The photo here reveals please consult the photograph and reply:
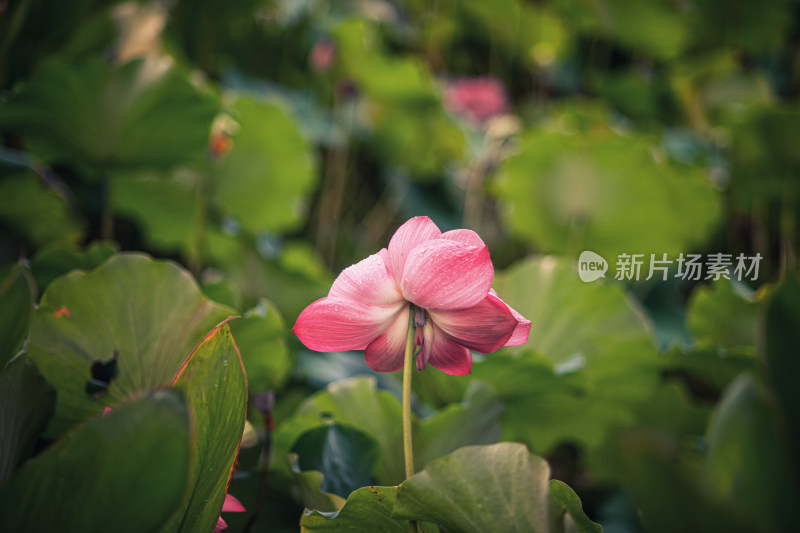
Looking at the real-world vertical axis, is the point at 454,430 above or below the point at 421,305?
below

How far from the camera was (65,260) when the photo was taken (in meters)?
0.39

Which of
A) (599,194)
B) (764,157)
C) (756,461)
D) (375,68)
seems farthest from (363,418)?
(764,157)

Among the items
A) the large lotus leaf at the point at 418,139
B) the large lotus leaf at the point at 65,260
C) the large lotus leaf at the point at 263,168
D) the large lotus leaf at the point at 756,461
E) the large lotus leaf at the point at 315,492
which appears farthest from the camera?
the large lotus leaf at the point at 418,139

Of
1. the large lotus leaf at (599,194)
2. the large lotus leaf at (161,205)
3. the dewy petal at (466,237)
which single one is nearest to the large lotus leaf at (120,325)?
the dewy petal at (466,237)

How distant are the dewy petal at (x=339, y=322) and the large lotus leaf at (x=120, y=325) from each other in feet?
0.33

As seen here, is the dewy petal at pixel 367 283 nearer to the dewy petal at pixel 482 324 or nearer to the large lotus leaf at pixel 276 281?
the dewy petal at pixel 482 324

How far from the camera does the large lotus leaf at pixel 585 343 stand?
471 millimetres

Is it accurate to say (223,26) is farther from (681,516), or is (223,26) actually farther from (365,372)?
(681,516)

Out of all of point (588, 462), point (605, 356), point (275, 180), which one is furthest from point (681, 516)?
point (275, 180)

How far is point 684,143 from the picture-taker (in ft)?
2.98

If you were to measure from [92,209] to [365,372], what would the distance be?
36 cm

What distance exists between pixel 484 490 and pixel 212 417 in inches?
4.5

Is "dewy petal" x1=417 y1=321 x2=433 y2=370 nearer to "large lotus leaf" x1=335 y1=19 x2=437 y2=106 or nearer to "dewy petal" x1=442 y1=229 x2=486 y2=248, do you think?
"dewy petal" x1=442 y1=229 x2=486 y2=248

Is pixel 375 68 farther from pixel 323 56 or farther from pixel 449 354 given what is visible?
pixel 449 354
